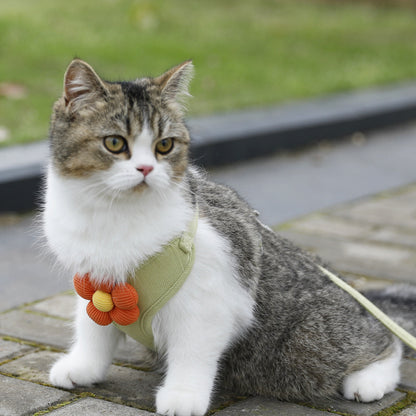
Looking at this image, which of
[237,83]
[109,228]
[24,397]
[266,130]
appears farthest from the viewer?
[237,83]

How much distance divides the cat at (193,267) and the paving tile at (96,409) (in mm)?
116

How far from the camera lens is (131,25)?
11.4 meters

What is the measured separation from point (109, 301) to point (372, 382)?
3.39 feet

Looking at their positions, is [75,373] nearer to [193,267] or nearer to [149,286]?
[149,286]

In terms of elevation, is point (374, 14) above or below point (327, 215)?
above

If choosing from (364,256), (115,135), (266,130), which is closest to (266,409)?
(115,135)

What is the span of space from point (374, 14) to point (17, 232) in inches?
485

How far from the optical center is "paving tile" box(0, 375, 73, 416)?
2.63 meters

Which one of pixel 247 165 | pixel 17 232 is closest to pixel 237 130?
pixel 247 165

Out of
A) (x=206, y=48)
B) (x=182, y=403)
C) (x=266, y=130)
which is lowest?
(x=182, y=403)

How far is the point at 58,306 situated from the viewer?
3713mm

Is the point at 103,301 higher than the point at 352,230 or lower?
higher

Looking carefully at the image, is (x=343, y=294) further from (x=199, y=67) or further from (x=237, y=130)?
(x=199, y=67)

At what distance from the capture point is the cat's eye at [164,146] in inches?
97.0
